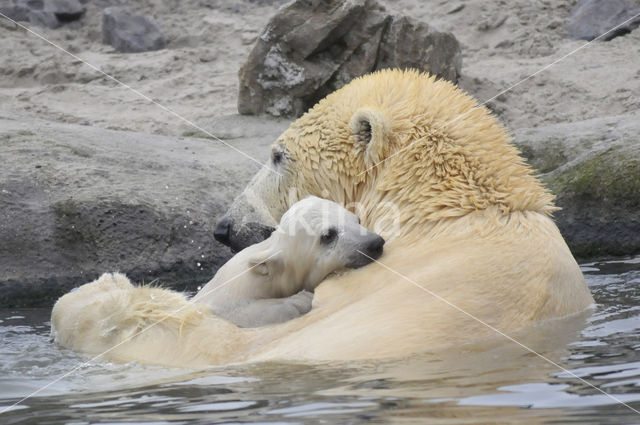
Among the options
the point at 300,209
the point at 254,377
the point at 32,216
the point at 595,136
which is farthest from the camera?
the point at 595,136

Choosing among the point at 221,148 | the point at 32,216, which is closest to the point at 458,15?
the point at 221,148

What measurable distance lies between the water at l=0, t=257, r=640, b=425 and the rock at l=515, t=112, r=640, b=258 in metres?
Result: 2.10

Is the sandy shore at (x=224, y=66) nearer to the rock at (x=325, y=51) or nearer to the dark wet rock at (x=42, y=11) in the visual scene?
the dark wet rock at (x=42, y=11)

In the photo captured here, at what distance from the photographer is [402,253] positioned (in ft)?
13.8

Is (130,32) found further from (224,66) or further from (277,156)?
(277,156)

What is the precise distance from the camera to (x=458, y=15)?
11.0 m

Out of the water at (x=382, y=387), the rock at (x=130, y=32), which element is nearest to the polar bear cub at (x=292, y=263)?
the water at (x=382, y=387)

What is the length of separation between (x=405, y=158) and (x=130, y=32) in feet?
24.3

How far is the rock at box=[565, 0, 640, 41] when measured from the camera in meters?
10.0

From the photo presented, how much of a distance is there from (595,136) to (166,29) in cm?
611

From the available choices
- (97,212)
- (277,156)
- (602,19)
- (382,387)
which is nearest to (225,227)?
(277,156)

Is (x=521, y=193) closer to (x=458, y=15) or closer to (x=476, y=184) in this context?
(x=476, y=184)

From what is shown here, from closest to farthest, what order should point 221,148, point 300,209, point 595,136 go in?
1. point 300,209
2. point 595,136
3. point 221,148

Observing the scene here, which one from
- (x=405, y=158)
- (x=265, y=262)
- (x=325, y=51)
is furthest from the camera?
(x=325, y=51)
